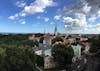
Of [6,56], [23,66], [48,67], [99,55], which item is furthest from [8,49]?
[99,55]

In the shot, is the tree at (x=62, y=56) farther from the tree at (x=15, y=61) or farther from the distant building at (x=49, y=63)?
the tree at (x=15, y=61)

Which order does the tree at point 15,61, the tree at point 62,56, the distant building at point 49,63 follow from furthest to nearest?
1. the distant building at point 49,63
2. the tree at point 62,56
3. the tree at point 15,61

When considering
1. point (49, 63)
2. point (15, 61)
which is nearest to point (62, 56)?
point (49, 63)

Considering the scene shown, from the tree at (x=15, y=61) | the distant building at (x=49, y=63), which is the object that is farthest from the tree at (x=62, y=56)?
the tree at (x=15, y=61)

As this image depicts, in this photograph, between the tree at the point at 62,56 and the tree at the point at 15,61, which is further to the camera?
the tree at the point at 62,56

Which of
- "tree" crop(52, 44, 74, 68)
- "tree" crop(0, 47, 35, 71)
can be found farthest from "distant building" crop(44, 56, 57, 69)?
"tree" crop(0, 47, 35, 71)

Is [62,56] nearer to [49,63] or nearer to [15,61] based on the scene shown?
[49,63]

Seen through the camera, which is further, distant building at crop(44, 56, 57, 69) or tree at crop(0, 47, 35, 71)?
distant building at crop(44, 56, 57, 69)

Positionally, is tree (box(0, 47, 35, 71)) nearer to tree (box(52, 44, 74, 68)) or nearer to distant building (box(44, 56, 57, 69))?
distant building (box(44, 56, 57, 69))

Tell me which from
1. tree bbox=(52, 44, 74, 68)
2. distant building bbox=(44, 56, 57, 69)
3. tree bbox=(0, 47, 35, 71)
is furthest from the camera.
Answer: distant building bbox=(44, 56, 57, 69)

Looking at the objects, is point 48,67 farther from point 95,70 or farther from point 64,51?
point 95,70

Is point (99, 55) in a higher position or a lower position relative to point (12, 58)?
higher
